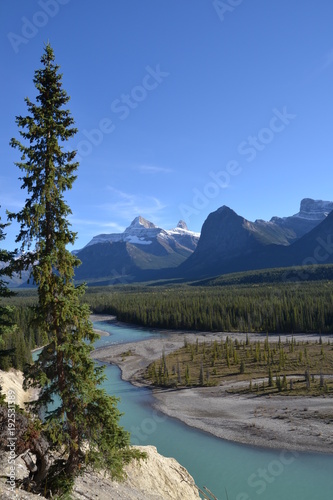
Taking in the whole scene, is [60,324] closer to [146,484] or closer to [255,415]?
[146,484]

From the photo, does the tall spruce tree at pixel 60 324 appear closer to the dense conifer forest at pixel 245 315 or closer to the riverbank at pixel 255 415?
the riverbank at pixel 255 415

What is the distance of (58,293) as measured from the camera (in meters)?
15.3

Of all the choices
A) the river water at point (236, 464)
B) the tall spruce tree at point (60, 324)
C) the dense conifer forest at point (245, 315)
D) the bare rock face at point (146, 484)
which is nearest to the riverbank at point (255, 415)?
the river water at point (236, 464)

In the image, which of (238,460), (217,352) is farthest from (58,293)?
(217,352)

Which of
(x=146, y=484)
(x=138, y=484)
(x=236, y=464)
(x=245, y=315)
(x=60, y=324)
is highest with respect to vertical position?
(x=60, y=324)

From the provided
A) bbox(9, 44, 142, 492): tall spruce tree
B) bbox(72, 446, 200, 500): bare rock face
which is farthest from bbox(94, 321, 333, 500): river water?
bbox(9, 44, 142, 492): tall spruce tree

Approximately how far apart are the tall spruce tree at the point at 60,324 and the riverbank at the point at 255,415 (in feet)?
110

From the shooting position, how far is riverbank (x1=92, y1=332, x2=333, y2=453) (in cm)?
4269

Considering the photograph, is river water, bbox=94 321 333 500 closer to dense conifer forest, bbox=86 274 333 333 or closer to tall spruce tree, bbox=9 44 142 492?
tall spruce tree, bbox=9 44 142 492

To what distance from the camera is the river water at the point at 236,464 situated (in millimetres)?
33375

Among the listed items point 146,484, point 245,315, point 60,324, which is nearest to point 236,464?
point 146,484

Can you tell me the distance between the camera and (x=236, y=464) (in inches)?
1512

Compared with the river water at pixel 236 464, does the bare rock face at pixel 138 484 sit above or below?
above

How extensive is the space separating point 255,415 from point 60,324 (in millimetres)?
43647
